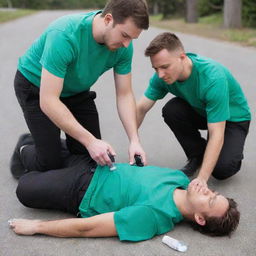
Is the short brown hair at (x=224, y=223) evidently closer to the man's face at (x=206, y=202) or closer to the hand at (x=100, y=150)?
the man's face at (x=206, y=202)

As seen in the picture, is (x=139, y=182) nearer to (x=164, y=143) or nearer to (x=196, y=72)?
(x=196, y=72)

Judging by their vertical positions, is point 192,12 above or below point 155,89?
below

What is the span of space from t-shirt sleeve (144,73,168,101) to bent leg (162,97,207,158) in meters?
0.14

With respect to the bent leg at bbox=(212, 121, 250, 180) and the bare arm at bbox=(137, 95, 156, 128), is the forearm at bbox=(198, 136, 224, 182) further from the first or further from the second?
the bare arm at bbox=(137, 95, 156, 128)

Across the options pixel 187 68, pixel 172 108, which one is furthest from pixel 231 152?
pixel 187 68

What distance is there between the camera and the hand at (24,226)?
2707 mm

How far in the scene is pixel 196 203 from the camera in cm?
264

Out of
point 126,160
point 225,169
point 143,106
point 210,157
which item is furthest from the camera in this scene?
point 126,160

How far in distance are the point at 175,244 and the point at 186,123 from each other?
1.33 metres

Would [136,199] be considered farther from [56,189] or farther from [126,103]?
[126,103]

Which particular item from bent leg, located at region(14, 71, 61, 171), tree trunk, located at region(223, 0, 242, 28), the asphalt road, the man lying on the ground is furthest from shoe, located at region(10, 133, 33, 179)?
tree trunk, located at region(223, 0, 242, 28)

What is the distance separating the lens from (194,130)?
373 centimetres

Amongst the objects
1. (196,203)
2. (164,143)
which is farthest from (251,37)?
(196,203)

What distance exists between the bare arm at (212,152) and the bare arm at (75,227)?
802 mm
